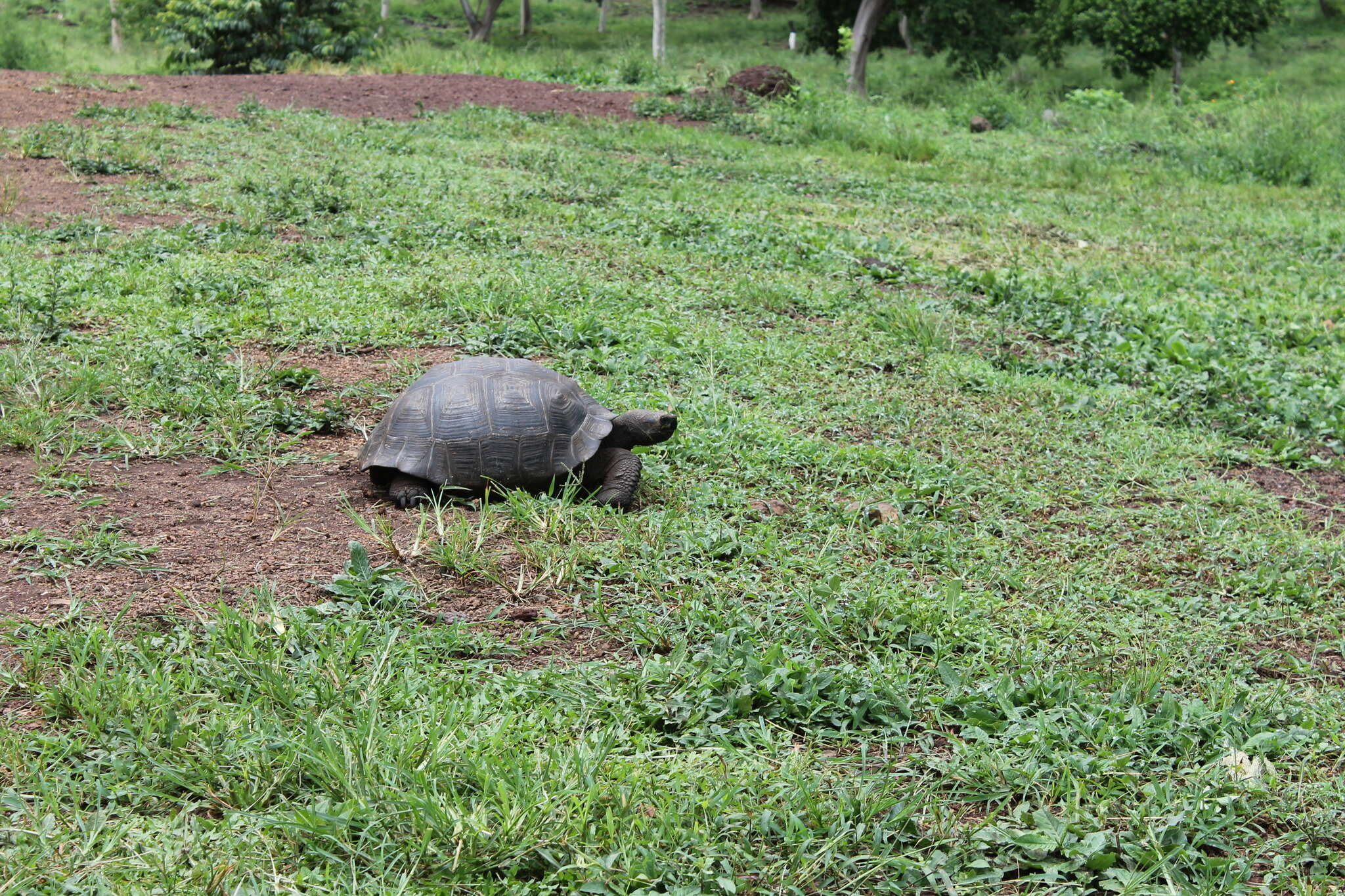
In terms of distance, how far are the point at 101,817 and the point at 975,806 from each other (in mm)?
2191

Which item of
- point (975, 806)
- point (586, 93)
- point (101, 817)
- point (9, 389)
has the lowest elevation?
point (975, 806)

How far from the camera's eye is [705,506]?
4660 millimetres

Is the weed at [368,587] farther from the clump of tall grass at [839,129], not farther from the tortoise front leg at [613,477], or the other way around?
the clump of tall grass at [839,129]

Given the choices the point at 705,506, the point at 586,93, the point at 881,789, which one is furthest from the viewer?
the point at 586,93

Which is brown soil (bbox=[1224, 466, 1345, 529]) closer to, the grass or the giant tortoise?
the grass

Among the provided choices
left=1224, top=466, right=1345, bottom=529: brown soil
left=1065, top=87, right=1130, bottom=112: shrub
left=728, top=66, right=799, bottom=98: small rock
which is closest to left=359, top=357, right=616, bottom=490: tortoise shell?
left=1224, top=466, right=1345, bottom=529: brown soil

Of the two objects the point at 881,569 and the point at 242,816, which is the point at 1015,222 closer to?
the point at 881,569

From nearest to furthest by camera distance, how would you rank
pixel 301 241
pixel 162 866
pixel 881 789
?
pixel 162 866 → pixel 881 789 → pixel 301 241

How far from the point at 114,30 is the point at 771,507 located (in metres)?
34.3

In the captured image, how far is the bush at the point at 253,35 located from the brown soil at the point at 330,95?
134 inches

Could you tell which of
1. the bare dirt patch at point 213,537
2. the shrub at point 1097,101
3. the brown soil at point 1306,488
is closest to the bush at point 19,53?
the shrub at point 1097,101

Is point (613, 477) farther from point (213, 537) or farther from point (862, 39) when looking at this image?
point (862, 39)

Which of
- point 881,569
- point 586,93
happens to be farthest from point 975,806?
point 586,93

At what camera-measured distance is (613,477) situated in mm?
4598
